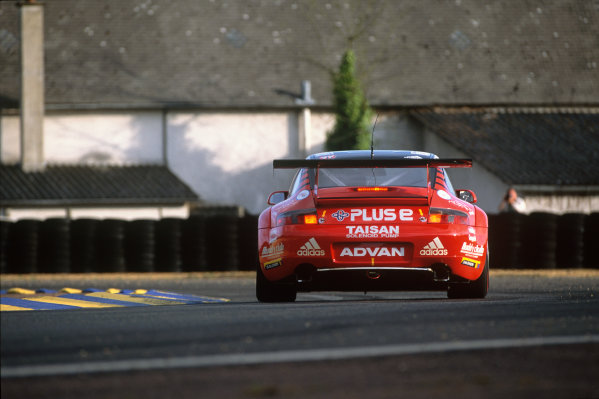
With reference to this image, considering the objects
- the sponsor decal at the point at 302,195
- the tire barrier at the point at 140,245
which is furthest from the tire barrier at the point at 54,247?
the sponsor decal at the point at 302,195

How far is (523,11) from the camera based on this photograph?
43.5 metres

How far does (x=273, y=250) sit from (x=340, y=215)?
2.37 feet

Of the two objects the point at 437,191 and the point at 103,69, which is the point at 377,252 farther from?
the point at 103,69

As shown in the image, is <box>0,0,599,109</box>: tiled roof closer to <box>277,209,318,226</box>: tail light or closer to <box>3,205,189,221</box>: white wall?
<box>3,205,189,221</box>: white wall

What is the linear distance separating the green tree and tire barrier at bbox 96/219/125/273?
53.3 feet

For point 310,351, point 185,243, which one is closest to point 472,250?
point 310,351

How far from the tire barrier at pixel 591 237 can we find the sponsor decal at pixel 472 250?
11.6 metres

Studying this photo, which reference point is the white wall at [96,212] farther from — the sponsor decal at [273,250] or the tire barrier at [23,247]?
the sponsor decal at [273,250]

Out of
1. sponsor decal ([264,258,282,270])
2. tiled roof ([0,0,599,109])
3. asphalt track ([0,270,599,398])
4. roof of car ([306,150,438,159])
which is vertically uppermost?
tiled roof ([0,0,599,109])

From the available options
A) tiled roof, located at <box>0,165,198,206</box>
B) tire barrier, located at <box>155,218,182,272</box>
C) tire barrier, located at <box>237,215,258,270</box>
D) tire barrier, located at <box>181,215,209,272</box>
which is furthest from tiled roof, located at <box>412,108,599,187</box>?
tire barrier, located at <box>155,218,182,272</box>

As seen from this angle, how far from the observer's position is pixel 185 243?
2164cm

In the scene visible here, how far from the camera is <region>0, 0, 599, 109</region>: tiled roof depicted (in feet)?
132

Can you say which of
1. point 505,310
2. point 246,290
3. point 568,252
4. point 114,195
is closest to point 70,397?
point 505,310

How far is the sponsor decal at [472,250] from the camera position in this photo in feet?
32.7
